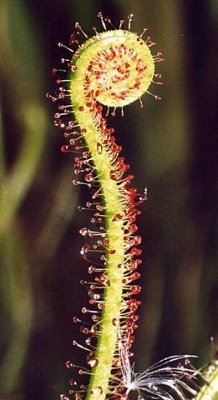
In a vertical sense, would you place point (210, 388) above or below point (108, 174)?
below

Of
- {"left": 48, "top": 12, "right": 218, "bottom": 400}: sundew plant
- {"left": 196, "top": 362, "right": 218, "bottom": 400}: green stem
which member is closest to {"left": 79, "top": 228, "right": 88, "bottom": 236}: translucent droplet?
{"left": 48, "top": 12, "right": 218, "bottom": 400}: sundew plant

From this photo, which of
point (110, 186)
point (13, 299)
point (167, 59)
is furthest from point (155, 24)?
point (13, 299)

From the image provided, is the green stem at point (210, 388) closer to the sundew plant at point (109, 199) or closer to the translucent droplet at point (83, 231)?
the sundew plant at point (109, 199)

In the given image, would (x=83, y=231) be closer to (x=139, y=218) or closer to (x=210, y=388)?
(x=139, y=218)

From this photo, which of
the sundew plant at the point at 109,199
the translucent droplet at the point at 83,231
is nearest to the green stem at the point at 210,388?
the sundew plant at the point at 109,199

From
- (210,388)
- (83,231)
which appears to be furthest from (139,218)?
(210,388)

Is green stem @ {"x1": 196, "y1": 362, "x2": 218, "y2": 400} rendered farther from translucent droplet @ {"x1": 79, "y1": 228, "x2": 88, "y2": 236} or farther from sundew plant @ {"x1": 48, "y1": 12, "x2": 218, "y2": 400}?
translucent droplet @ {"x1": 79, "y1": 228, "x2": 88, "y2": 236}
